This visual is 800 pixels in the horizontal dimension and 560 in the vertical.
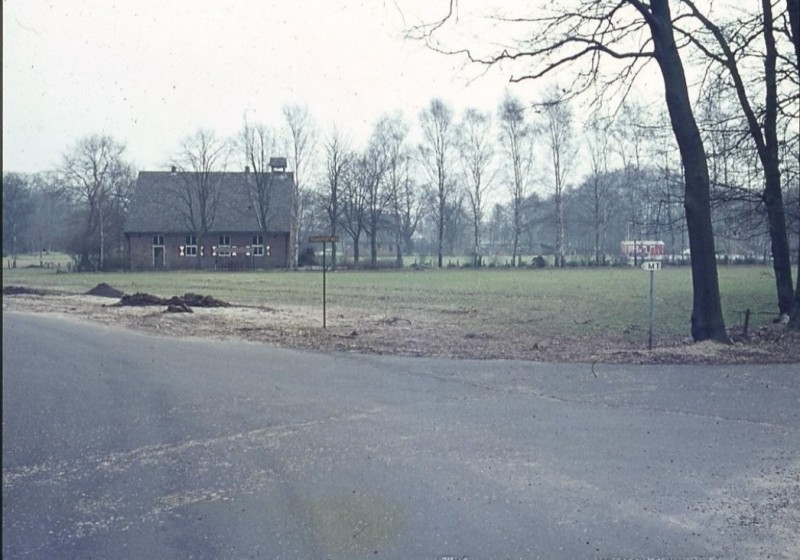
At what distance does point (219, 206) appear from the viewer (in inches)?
2820

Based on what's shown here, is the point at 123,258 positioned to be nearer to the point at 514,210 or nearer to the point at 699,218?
the point at 514,210

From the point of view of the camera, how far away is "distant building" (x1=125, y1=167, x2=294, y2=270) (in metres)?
70.4

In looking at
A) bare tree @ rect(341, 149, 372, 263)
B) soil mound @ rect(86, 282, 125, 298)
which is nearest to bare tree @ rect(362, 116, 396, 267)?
bare tree @ rect(341, 149, 372, 263)

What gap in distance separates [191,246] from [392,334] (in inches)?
2254

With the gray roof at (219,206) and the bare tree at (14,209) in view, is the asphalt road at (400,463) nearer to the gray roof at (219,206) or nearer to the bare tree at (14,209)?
the bare tree at (14,209)

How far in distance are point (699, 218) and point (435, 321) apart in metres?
8.40

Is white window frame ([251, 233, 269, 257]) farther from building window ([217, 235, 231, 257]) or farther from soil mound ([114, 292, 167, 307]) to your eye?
soil mound ([114, 292, 167, 307])

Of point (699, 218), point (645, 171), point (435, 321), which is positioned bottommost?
point (435, 321)

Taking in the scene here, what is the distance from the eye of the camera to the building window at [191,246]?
233 feet

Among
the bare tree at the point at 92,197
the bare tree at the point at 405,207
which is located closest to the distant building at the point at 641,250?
the bare tree at the point at 405,207

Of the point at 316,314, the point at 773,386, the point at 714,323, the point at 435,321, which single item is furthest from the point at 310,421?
the point at 316,314

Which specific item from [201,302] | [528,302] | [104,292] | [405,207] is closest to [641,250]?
[405,207]

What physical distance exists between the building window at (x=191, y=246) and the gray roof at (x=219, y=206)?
851 millimetres

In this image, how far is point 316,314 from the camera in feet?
76.5
